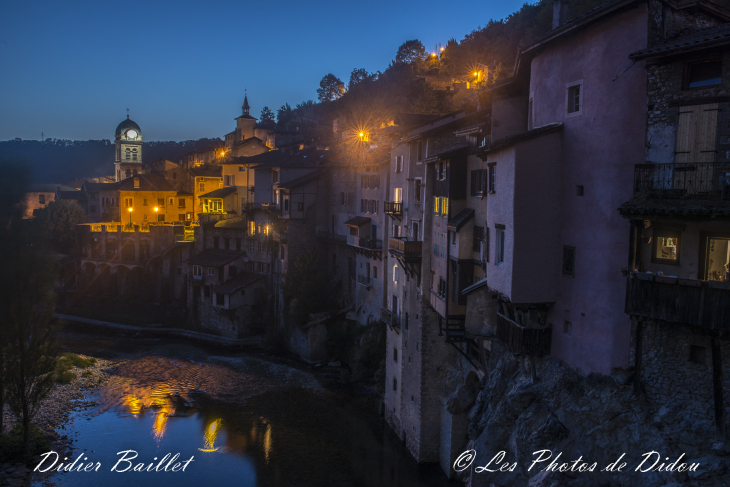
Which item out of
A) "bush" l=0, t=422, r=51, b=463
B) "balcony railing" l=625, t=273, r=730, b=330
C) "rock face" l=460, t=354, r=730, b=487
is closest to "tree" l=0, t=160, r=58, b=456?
"bush" l=0, t=422, r=51, b=463

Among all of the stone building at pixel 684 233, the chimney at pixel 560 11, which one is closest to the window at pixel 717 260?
the stone building at pixel 684 233

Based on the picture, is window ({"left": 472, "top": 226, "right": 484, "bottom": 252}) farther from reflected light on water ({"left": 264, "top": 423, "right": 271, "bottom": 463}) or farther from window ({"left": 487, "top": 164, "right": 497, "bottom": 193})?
reflected light on water ({"left": 264, "top": 423, "right": 271, "bottom": 463})

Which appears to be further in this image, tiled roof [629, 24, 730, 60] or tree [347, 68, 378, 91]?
tree [347, 68, 378, 91]

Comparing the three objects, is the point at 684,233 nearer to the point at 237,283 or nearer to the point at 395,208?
the point at 395,208

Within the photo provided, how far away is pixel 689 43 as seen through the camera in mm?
11172

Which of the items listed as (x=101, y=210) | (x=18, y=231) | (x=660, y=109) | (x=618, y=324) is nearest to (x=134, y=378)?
(x=18, y=231)

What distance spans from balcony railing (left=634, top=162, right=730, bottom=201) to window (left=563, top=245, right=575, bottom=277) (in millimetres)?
2749

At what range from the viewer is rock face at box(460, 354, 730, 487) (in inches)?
441

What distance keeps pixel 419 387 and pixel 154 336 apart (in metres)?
33.0

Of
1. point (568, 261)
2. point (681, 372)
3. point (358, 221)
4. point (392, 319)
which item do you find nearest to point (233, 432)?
point (392, 319)

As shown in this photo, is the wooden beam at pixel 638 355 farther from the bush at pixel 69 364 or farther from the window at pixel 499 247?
the bush at pixel 69 364

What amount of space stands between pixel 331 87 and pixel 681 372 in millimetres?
123330

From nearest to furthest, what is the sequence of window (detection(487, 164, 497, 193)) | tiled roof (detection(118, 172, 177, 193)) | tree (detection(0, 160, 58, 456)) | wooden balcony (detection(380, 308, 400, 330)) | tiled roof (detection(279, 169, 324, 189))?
window (detection(487, 164, 497, 193)), tree (detection(0, 160, 58, 456)), wooden balcony (detection(380, 308, 400, 330)), tiled roof (detection(279, 169, 324, 189)), tiled roof (detection(118, 172, 177, 193))

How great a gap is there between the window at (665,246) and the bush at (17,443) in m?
26.9
